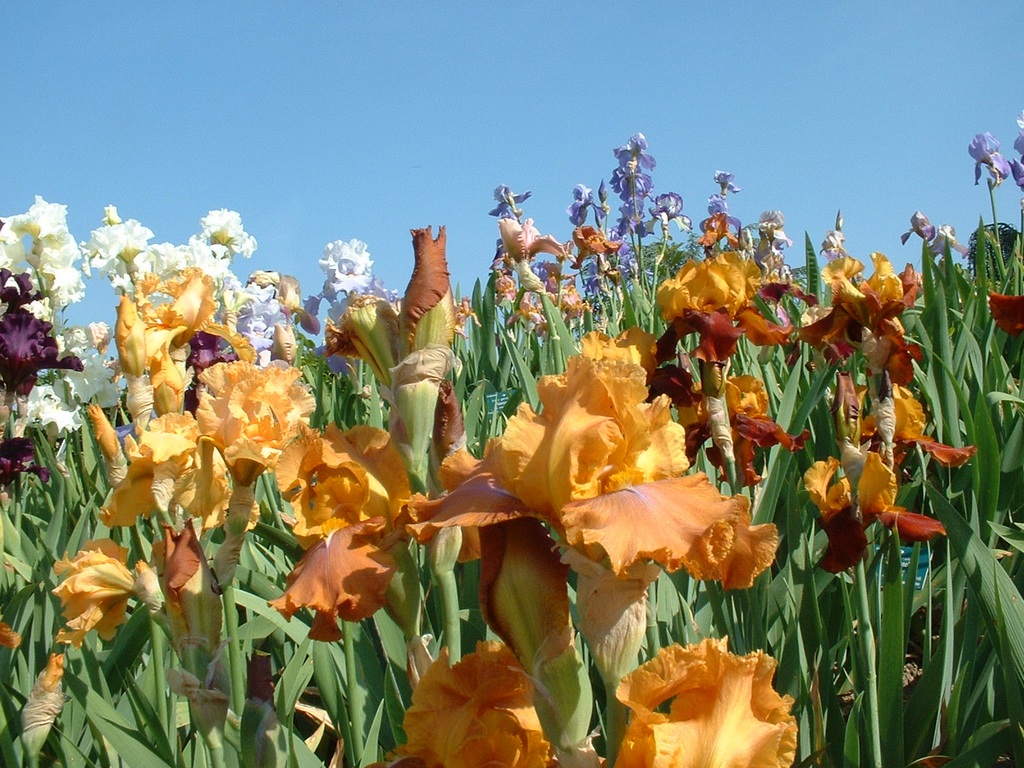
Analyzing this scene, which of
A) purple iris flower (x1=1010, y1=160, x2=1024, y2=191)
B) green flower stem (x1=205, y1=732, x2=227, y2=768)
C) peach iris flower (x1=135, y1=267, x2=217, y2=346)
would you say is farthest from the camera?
purple iris flower (x1=1010, y1=160, x2=1024, y2=191)

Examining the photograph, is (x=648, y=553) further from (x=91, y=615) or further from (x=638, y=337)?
(x=638, y=337)

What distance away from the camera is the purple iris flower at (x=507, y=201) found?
244 inches

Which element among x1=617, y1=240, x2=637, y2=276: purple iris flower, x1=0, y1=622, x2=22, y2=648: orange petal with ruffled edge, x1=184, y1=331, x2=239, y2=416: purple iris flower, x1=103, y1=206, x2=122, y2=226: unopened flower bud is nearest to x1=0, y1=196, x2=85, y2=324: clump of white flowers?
x1=103, y1=206, x2=122, y2=226: unopened flower bud

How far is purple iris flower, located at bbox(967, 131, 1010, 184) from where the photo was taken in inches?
205

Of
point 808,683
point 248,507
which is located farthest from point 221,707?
point 808,683

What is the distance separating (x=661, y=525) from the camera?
736 mm

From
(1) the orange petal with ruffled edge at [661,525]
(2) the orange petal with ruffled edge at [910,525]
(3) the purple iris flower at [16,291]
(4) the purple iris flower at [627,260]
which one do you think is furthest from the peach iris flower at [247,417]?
(4) the purple iris flower at [627,260]

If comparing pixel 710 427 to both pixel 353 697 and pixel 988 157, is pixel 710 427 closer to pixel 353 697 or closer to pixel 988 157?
pixel 353 697

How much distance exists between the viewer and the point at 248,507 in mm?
1141

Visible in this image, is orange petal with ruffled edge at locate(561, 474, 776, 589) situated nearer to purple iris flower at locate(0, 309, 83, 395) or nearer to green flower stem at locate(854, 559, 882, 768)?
green flower stem at locate(854, 559, 882, 768)

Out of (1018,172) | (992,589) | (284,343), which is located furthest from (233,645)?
(1018,172)

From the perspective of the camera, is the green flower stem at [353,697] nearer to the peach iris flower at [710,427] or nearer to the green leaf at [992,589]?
the peach iris flower at [710,427]

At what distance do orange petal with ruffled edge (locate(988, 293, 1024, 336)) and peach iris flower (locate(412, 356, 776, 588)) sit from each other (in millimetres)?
1557

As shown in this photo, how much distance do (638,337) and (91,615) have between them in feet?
3.80
